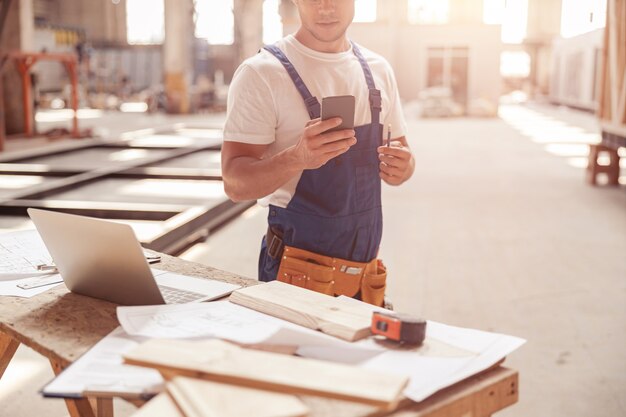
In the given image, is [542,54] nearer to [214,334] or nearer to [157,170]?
[157,170]

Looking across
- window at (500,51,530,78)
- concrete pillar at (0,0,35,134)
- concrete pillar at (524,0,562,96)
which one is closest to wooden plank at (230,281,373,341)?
concrete pillar at (0,0,35,134)

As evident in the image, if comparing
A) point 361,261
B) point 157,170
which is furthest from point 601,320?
point 157,170

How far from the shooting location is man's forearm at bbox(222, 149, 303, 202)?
7.70ft

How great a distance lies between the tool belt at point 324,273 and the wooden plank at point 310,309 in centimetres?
63

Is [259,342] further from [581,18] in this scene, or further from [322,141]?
[581,18]

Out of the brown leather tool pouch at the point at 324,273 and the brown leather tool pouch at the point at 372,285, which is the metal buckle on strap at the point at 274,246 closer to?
the brown leather tool pouch at the point at 324,273

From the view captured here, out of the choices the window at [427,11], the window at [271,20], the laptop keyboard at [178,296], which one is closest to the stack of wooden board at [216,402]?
the laptop keyboard at [178,296]

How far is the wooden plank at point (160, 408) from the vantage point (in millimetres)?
1291

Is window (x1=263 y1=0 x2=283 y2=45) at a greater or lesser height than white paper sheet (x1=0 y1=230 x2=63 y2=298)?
greater

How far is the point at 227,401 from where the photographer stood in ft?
4.25

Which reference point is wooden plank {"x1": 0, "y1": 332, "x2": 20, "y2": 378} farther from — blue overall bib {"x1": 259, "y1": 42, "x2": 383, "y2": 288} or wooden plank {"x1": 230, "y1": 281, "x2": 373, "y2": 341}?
blue overall bib {"x1": 259, "y1": 42, "x2": 383, "y2": 288}

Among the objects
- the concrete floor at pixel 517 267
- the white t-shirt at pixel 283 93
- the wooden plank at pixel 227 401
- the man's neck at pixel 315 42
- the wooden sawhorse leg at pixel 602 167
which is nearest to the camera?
the wooden plank at pixel 227 401

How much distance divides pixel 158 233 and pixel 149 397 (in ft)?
16.5

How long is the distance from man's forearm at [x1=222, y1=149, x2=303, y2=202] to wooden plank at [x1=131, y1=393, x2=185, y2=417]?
1099 mm
